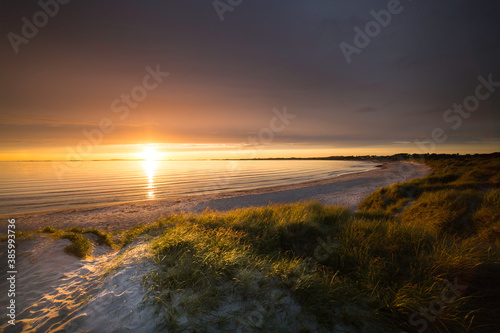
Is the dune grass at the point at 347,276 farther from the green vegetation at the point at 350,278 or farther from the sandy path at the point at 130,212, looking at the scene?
the sandy path at the point at 130,212

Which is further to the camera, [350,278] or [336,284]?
[350,278]

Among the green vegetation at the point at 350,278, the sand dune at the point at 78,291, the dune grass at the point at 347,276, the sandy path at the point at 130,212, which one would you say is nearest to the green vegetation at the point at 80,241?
the sand dune at the point at 78,291

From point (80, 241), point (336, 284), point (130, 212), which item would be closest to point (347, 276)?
point (336, 284)

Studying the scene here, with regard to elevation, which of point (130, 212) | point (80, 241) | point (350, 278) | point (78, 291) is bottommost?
point (130, 212)

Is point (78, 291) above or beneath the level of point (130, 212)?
above

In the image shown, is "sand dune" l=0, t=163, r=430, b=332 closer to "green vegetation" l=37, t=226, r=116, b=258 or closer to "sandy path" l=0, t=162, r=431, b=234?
"green vegetation" l=37, t=226, r=116, b=258

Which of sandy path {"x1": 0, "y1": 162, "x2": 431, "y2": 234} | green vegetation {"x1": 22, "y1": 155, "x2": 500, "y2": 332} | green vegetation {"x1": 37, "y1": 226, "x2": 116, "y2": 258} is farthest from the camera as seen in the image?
sandy path {"x1": 0, "y1": 162, "x2": 431, "y2": 234}

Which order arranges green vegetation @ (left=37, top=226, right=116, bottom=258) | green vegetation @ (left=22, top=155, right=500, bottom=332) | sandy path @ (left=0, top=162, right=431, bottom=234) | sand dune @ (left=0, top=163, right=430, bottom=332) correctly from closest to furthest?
green vegetation @ (left=22, top=155, right=500, bottom=332)
sand dune @ (left=0, top=163, right=430, bottom=332)
green vegetation @ (left=37, top=226, right=116, bottom=258)
sandy path @ (left=0, top=162, right=431, bottom=234)

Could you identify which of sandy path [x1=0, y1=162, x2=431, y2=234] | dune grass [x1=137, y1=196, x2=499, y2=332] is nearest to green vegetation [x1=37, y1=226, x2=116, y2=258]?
dune grass [x1=137, y1=196, x2=499, y2=332]

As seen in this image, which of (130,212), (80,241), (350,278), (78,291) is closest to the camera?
(350,278)

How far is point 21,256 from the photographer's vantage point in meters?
6.32

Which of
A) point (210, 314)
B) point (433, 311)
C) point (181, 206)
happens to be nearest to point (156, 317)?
point (210, 314)

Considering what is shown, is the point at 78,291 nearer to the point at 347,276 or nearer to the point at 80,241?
the point at 80,241

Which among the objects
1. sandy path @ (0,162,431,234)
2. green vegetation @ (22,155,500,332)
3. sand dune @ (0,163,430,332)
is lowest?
sandy path @ (0,162,431,234)
